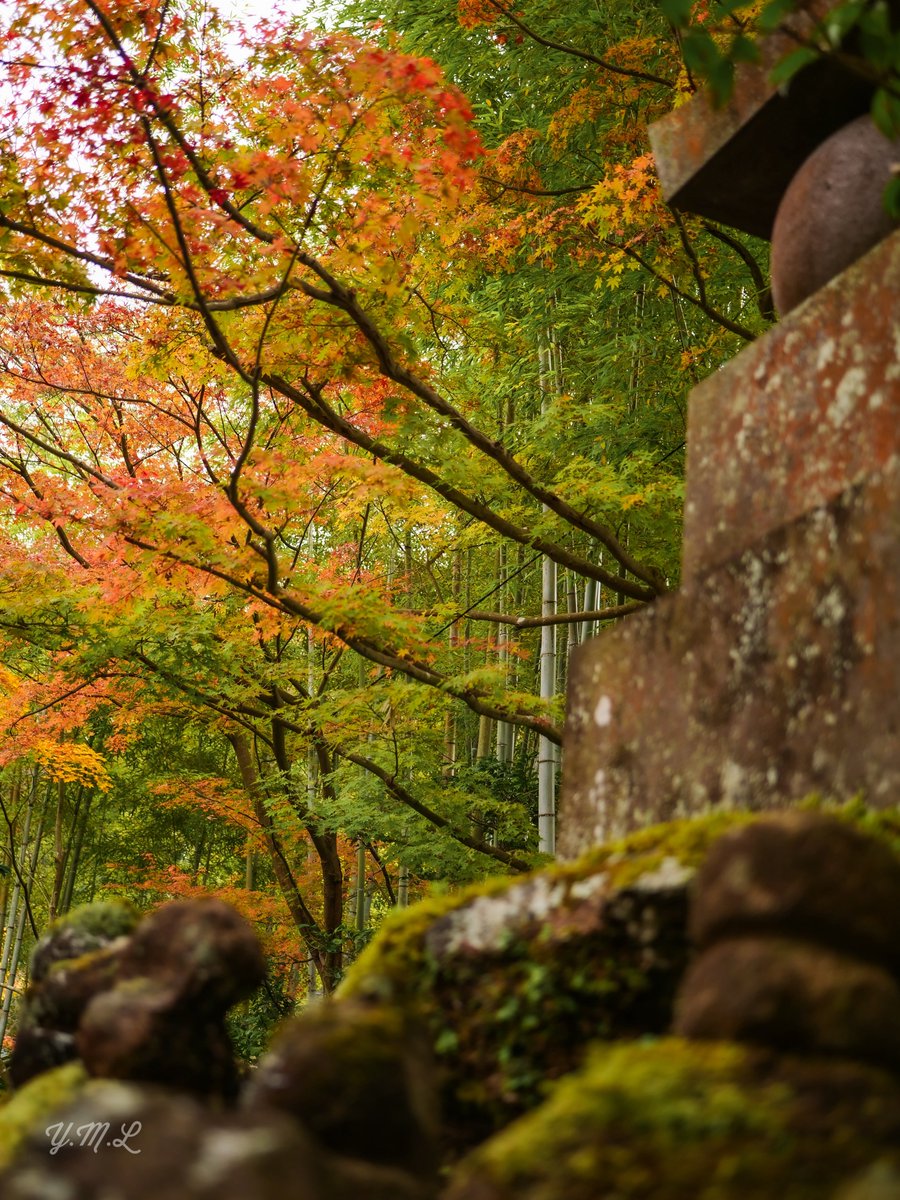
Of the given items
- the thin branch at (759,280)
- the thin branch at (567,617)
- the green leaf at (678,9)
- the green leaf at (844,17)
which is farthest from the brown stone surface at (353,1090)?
the thin branch at (759,280)

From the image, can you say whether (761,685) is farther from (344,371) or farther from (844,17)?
(344,371)

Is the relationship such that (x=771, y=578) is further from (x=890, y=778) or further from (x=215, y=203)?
(x=215, y=203)

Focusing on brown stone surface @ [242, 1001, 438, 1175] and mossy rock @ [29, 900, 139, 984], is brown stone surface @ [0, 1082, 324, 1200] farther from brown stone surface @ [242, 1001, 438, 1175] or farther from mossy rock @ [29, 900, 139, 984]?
mossy rock @ [29, 900, 139, 984]

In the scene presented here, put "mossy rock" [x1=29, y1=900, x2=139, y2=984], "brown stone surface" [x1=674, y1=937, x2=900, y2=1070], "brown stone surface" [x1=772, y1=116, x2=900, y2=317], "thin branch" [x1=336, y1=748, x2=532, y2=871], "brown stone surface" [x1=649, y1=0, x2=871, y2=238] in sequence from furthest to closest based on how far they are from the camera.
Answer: "thin branch" [x1=336, y1=748, x2=532, y2=871] → "brown stone surface" [x1=649, y1=0, x2=871, y2=238] → "brown stone surface" [x1=772, y1=116, x2=900, y2=317] → "mossy rock" [x1=29, y1=900, x2=139, y2=984] → "brown stone surface" [x1=674, y1=937, x2=900, y2=1070]

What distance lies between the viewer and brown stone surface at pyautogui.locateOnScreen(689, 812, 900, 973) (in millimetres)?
1209

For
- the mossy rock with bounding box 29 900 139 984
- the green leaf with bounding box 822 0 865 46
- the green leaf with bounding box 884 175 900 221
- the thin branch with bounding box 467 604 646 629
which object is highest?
the green leaf with bounding box 822 0 865 46

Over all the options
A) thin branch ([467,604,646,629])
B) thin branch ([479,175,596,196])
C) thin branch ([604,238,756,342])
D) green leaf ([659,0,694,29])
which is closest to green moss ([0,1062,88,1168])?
green leaf ([659,0,694,29])

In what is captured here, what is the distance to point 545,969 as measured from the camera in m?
1.63

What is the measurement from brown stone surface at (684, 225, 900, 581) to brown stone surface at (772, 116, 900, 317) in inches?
5.2

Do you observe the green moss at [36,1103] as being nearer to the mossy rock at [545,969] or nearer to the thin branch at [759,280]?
the mossy rock at [545,969]

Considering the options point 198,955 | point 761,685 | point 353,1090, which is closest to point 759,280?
point 761,685

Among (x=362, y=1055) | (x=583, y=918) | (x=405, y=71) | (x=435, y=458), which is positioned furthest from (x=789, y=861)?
(x=435, y=458)
